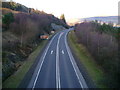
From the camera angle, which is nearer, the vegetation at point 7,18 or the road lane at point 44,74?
the road lane at point 44,74

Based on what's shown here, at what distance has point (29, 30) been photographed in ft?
167

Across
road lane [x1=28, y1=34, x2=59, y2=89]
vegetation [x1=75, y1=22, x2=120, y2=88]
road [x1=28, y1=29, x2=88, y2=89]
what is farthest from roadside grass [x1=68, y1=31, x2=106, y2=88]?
road lane [x1=28, y1=34, x2=59, y2=89]

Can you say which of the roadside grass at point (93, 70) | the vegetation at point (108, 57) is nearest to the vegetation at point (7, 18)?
the vegetation at point (108, 57)

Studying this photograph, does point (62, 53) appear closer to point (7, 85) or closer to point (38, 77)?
point (38, 77)

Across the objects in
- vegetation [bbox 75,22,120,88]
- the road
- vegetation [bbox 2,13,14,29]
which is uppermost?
vegetation [bbox 2,13,14,29]

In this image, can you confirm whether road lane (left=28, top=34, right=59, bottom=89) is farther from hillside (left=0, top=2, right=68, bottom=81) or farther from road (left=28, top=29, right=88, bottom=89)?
hillside (left=0, top=2, right=68, bottom=81)

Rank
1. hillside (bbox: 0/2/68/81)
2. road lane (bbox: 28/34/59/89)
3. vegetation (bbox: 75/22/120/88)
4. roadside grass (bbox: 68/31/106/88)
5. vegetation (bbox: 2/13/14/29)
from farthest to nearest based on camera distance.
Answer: vegetation (bbox: 2/13/14/29)
hillside (bbox: 0/2/68/81)
roadside grass (bbox: 68/31/106/88)
road lane (bbox: 28/34/59/89)
vegetation (bbox: 75/22/120/88)

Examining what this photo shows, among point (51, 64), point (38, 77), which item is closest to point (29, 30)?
point (51, 64)

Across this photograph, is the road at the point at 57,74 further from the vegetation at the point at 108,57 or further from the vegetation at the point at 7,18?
the vegetation at the point at 7,18

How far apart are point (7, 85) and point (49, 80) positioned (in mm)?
4935

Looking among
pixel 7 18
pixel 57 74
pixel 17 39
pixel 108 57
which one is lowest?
pixel 57 74

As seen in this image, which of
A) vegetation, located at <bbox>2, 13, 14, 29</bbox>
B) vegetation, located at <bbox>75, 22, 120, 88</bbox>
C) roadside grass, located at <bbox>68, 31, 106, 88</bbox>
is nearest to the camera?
vegetation, located at <bbox>75, 22, 120, 88</bbox>

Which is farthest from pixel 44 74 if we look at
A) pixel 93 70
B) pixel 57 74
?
pixel 93 70

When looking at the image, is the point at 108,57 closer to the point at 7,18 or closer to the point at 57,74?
the point at 57,74
